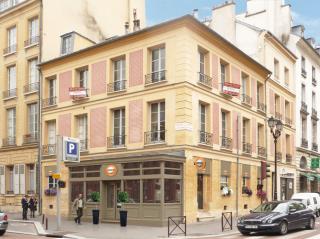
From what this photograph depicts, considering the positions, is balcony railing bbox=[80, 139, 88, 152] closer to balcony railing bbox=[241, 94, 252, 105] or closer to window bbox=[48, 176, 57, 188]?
window bbox=[48, 176, 57, 188]

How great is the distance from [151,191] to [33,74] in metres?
14.5

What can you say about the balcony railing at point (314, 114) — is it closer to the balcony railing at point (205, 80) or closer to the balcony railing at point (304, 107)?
the balcony railing at point (304, 107)

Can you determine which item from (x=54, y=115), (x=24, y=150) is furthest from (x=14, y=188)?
(x=54, y=115)

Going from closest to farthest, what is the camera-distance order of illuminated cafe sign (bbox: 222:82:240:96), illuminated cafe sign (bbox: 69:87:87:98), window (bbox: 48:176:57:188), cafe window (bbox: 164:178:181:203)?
cafe window (bbox: 164:178:181:203) → illuminated cafe sign (bbox: 222:82:240:96) → illuminated cafe sign (bbox: 69:87:87:98) → window (bbox: 48:176:57:188)

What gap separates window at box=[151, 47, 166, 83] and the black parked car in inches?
359

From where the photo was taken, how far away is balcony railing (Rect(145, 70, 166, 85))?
2609 cm

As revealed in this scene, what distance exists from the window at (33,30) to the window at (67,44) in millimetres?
1769

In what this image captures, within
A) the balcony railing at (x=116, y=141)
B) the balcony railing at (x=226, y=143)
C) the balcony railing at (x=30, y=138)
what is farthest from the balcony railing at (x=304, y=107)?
the balcony railing at (x=30, y=138)

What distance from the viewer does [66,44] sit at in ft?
110

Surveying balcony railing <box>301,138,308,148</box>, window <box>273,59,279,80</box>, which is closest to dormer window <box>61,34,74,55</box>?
window <box>273,59,279,80</box>

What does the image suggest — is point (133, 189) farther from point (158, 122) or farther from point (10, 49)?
point (10, 49)

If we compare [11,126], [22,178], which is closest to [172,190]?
[22,178]

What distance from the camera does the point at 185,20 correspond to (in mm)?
25266

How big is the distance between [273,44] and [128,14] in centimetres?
1129
